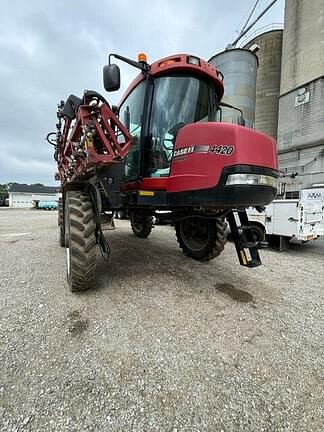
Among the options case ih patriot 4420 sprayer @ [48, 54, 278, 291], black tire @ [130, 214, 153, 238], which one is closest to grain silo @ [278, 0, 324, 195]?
black tire @ [130, 214, 153, 238]

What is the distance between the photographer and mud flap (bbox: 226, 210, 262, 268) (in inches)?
106

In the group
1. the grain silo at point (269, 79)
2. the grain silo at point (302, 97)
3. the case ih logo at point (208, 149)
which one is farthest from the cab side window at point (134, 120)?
the grain silo at point (269, 79)

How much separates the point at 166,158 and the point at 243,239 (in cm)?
137

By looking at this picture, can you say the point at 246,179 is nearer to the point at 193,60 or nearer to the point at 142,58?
the point at 193,60

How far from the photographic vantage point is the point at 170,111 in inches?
106

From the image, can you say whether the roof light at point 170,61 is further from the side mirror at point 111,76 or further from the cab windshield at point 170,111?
the side mirror at point 111,76

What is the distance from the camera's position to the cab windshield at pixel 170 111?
2.63 metres

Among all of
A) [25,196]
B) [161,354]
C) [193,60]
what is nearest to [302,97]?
[193,60]

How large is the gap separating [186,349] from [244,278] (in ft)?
6.20

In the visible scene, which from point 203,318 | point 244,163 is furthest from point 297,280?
point 244,163

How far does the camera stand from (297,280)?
342 centimetres

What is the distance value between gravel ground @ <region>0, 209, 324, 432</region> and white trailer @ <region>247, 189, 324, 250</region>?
2082mm

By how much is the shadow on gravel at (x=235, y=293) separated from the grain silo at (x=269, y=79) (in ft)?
57.8

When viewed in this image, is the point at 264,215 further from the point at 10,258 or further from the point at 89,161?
the point at 10,258
